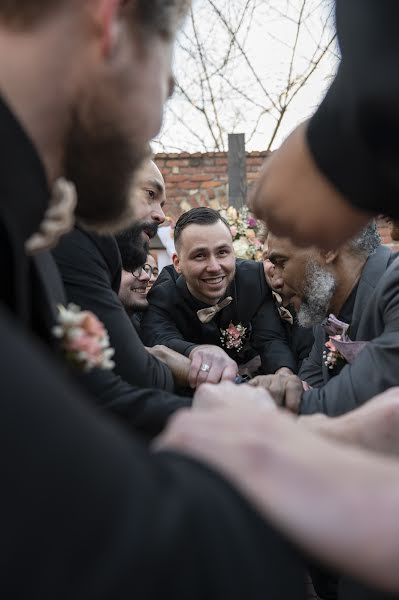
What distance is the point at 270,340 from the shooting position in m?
4.29

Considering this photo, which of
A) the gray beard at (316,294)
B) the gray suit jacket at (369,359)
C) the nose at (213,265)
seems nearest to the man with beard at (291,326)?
the nose at (213,265)

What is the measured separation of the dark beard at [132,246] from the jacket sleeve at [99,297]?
1185mm

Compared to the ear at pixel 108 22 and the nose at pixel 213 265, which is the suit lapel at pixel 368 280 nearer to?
the nose at pixel 213 265

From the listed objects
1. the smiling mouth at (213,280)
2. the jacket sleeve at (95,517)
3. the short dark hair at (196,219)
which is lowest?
the smiling mouth at (213,280)

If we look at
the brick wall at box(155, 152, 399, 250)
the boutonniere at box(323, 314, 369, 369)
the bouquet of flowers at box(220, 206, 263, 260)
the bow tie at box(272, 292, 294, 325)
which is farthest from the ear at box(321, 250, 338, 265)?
the brick wall at box(155, 152, 399, 250)

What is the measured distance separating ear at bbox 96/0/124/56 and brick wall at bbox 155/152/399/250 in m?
8.81

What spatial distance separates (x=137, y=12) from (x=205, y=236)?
3.78 m

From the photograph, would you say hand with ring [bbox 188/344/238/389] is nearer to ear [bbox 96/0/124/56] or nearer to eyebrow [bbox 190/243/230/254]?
ear [bbox 96/0/124/56]

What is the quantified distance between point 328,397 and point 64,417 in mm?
2114

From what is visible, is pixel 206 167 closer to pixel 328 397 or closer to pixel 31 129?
pixel 328 397

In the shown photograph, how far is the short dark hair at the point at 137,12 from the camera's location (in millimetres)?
1003

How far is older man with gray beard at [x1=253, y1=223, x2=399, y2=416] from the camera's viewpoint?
2.57 meters

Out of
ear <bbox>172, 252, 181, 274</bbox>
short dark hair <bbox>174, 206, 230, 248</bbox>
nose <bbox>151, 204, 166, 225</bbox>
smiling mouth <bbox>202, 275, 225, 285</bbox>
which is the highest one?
nose <bbox>151, 204, 166, 225</bbox>

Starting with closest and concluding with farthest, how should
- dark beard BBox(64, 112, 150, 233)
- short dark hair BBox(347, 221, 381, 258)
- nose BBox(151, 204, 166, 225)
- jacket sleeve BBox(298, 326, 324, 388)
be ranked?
dark beard BBox(64, 112, 150, 233) < short dark hair BBox(347, 221, 381, 258) < jacket sleeve BBox(298, 326, 324, 388) < nose BBox(151, 204, 166, 225)
